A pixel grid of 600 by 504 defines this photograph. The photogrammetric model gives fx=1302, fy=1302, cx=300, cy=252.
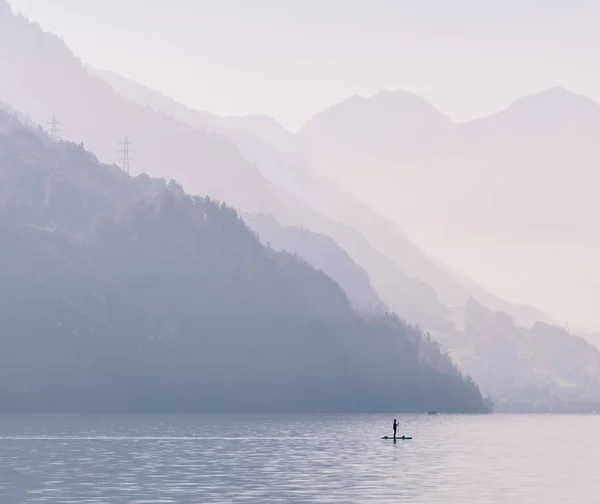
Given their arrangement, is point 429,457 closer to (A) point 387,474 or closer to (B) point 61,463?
(A) point 387,474

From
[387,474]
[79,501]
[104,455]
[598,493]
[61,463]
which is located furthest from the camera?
[104,455]

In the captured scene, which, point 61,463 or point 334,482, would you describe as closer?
point 334,482

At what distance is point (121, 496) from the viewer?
116188mm

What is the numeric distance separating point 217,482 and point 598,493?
126 ft

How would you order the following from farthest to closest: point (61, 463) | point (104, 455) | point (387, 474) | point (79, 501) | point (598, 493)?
point (104, 455) < point (61, 463) < point (387, 474) < point (598, 493) < point (79, 501)

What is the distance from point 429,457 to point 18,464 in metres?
61.0

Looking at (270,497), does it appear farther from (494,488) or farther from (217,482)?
(494,488)

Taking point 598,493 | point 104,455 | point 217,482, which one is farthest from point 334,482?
point 104,455

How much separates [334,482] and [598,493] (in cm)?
2662

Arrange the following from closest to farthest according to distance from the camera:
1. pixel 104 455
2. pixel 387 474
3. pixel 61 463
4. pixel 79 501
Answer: pixel 79 501
pixel 387 474
pixel 61 463
pixel 104 455

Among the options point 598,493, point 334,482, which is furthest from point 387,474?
point 598,493

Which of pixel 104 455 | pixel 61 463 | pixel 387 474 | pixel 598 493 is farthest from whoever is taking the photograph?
pixel 104 455

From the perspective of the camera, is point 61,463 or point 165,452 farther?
point 165,452

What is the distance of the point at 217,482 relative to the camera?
437ft
